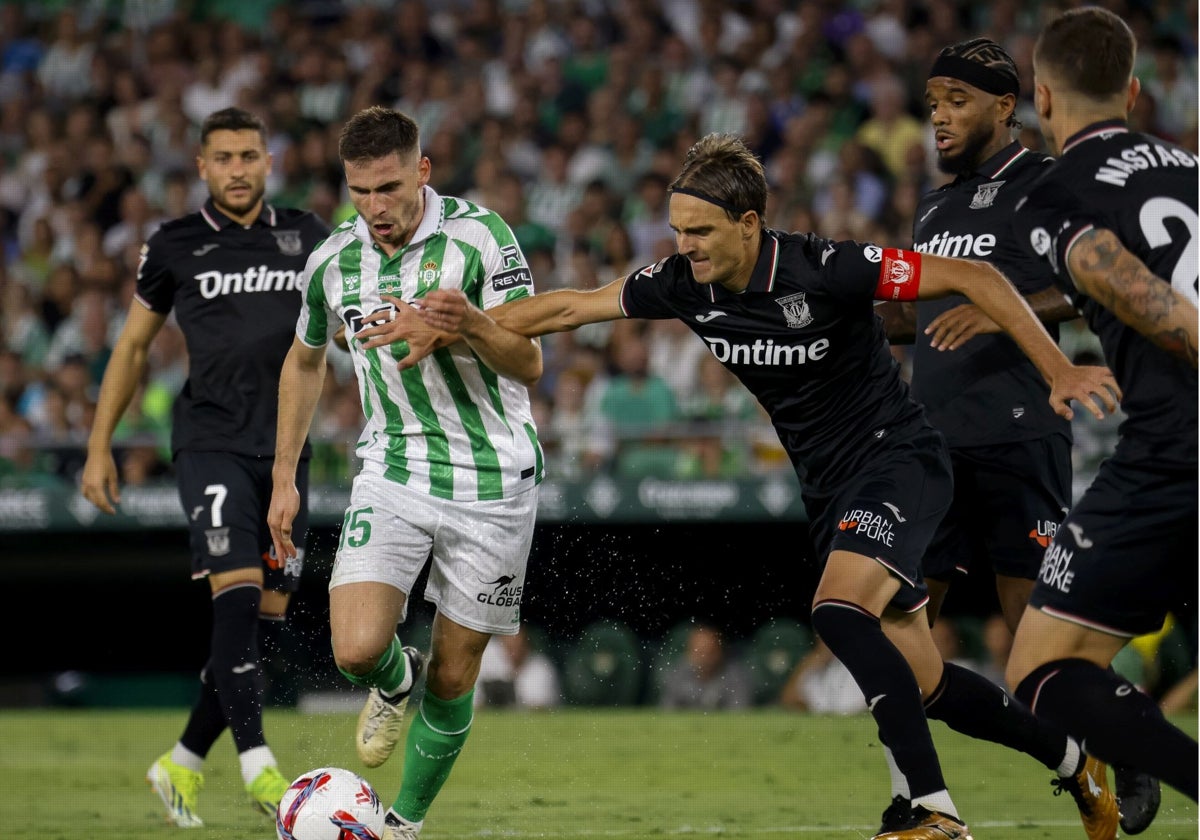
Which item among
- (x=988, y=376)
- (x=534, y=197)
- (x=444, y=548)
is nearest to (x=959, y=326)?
(x=988, y=376)

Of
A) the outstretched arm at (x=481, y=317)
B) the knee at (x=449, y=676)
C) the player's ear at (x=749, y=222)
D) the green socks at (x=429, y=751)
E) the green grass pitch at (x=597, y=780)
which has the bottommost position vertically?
the green grass pitch at (x=597, y=780)

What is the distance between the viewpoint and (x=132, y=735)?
10883mm

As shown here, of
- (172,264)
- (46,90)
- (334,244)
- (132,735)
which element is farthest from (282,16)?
(334,244)

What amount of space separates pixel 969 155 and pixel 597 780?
12.4 feet

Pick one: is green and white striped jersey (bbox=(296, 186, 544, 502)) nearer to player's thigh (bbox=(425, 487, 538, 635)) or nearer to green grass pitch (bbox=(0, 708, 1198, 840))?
player's thigh (bbox=(425, 487, 538, 635))

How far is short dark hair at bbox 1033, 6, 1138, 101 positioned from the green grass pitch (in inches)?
122

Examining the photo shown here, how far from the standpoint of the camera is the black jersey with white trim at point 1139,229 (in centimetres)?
432

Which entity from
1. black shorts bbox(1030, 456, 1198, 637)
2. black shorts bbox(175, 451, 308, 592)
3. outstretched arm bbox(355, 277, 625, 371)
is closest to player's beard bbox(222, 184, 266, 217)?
black shorts bbox(175, 451, 308, 592)

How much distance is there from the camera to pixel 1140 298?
13.6 feet

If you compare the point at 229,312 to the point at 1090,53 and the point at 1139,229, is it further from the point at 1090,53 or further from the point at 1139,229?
the point at 1139,229

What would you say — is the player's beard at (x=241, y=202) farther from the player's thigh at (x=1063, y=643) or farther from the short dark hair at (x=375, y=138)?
the player's thigh at (x=1063, y=643)

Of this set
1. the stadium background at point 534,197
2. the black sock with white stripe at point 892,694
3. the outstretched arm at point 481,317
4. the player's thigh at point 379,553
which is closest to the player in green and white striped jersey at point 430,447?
the player's thigh at point 379,553

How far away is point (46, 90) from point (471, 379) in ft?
46.1

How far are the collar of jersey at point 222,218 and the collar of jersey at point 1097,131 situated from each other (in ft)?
14.1
